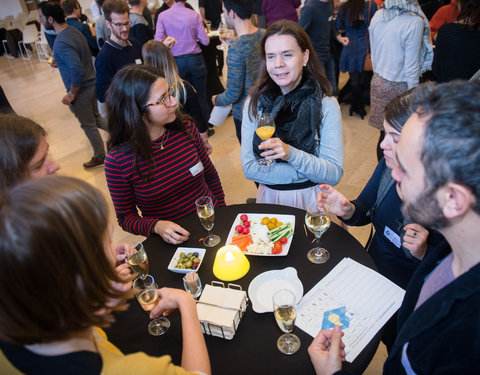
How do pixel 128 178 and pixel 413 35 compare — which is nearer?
pixel 128 178

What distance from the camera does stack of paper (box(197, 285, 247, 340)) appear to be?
1194 mm

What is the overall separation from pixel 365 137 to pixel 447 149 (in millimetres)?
3636

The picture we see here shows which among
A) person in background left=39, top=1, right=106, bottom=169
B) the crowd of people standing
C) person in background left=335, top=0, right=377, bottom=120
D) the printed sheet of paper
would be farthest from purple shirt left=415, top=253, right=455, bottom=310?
person in background left=39, top=1, right=106, bottom=169

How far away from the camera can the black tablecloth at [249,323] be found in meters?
1.12

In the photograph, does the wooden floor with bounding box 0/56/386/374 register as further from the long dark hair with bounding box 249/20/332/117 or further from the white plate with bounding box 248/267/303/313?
the long dark hair with bounding box 249/20/332/117

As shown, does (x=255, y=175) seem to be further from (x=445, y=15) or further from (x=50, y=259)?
(x=445, y=15)

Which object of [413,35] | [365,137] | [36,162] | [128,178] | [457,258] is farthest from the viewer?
[365,137]

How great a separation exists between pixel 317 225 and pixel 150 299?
0.77 m

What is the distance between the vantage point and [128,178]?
6.16ft

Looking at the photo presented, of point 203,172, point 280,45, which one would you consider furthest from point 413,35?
point 203,172

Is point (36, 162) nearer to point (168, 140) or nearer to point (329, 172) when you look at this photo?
point (168, 140)

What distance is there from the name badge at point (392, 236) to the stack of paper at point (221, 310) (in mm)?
779

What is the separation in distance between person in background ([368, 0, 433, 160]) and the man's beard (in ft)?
7.65

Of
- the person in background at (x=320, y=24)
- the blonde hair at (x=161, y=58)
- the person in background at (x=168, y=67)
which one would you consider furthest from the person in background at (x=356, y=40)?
the blonde hair at (x=161, y=58)
